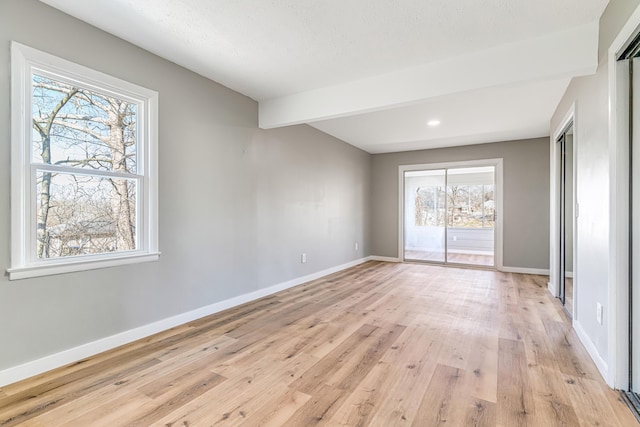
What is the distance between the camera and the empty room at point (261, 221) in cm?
175

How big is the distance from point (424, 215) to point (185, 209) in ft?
16.8

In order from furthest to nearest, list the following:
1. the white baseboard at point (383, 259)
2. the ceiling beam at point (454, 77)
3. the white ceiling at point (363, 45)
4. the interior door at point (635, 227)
Result: the white baseboard at point (383, 259) < the ceiling beam at point (454, 77) < the white ceiling at point (363, 45) < the interior door at point (635, 227)

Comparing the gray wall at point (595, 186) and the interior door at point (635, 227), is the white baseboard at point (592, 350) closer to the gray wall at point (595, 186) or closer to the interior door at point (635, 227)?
the gray wall at point (595, 186)

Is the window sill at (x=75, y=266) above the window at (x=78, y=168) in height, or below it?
below

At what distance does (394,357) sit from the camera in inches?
87.7

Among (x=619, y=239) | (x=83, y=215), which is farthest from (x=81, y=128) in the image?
(x=619, y=239)

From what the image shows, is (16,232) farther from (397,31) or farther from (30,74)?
(397,31)

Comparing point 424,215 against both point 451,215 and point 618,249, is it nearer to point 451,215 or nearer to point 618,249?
point 451,215

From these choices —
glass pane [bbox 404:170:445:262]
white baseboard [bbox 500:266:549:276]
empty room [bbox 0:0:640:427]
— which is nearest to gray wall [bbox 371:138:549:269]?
white baseboard [bbox 500:266:549:276]

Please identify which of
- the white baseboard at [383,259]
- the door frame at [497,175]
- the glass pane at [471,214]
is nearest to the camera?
the door frame at [497,175]

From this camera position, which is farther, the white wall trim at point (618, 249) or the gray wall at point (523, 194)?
the gray wall at point (523, 194)

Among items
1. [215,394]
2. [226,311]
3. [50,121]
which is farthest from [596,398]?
[50,121]

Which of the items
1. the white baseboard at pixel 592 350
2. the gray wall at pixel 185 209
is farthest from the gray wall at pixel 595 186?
the gray wall at pixel 185 209

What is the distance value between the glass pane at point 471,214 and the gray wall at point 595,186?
10.7 feet
